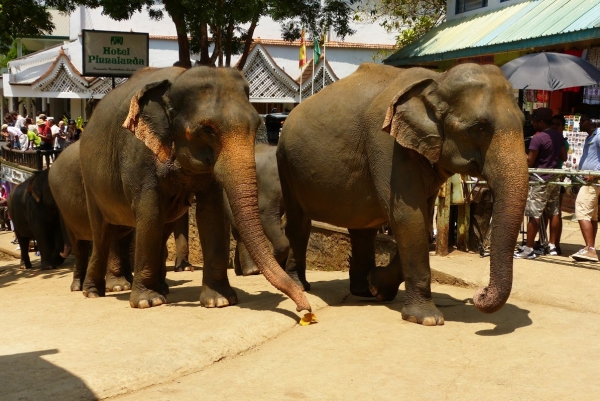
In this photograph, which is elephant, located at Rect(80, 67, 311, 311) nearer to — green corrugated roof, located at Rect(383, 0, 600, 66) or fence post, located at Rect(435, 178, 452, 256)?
fence post, located at Rect(435, 178, 452, 256)

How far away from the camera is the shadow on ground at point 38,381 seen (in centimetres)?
478

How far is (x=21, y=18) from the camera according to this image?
13.8m

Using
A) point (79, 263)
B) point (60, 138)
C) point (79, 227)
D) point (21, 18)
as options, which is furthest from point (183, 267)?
point (60, 138)

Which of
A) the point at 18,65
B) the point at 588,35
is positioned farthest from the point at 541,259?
the point at 18,65

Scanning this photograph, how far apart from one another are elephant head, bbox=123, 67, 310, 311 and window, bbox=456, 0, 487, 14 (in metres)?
13.9

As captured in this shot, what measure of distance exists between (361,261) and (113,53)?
886 centimetres

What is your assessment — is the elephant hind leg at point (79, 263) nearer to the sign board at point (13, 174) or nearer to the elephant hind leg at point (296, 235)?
the elephant hind leg at point (296, 235)

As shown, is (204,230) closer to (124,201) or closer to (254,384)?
(124,201)

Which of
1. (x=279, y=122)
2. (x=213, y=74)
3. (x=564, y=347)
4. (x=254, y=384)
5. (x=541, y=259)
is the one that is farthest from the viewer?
(x=279, y=122)

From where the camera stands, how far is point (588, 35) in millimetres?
13109

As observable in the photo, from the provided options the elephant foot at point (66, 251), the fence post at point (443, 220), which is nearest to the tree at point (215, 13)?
the elephant foot at point (66, 251)

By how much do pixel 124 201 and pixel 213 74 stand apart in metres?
1.64

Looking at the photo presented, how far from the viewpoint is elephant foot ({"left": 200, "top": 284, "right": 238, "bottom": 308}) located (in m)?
7.36

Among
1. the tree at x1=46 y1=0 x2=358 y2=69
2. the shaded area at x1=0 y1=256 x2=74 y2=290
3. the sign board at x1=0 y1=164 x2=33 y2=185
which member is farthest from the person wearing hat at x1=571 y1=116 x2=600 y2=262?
the sign board at x1=0 y1=164 x2=33 y2=185
